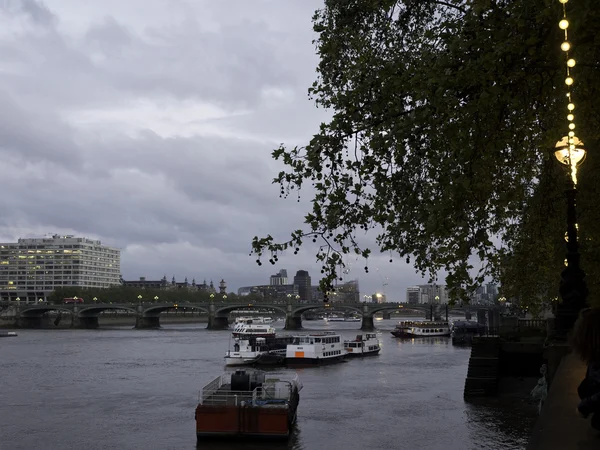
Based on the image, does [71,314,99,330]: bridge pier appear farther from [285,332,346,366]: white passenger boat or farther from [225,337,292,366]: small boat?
[285,332,346,366]: white passenger boat

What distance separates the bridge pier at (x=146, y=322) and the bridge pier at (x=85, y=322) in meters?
9.18

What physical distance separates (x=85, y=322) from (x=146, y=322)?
1277cm

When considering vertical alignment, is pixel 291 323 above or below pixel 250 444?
above

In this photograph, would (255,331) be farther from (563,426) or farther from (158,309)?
(563,426)

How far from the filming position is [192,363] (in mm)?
61750

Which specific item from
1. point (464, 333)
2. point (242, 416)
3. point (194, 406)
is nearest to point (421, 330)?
point (464, 333)

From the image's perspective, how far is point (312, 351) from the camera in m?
64.8

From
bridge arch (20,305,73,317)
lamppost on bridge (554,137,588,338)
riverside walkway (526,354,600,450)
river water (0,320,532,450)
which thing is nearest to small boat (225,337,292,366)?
river water (0,320,532,450)

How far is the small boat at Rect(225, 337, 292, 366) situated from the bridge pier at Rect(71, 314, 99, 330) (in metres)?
82.8

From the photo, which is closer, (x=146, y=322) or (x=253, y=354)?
(x=253, y=354)

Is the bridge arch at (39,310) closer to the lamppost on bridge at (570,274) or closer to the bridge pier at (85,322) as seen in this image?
the bridge pier at (85,322)

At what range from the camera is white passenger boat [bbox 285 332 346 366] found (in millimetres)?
64750

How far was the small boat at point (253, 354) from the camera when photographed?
63.1 m

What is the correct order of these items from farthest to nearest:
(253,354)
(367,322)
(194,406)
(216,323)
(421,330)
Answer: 1. (216,323)
2. (367,322)
3. (421,330)
4. (253,354)
5. (194,406)
